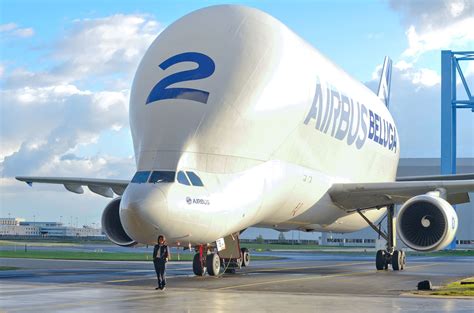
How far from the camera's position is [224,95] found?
20.2 m

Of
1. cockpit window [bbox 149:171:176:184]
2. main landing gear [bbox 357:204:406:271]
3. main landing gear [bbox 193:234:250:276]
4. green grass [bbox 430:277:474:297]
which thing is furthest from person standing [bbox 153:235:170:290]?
main landing gear [bbox 357:204:406:271]

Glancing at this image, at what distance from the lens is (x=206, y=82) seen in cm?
2014

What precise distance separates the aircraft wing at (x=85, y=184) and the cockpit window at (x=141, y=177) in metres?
8.24

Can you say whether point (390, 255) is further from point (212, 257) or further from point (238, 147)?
point (238, 147)

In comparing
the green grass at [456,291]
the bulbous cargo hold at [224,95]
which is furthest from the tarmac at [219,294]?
the bulbous cargo hold at [224,95]

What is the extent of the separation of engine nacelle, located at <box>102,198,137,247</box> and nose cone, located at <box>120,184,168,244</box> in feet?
20.6

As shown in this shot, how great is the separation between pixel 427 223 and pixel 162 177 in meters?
9.14

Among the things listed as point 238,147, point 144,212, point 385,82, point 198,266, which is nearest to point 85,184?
point 198,266

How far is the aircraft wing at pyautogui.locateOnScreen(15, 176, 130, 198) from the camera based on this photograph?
27531mm

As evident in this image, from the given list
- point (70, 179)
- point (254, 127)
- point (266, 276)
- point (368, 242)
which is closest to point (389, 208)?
point (266, 276)

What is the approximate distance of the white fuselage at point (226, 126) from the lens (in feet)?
60.5

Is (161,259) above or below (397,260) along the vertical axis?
above

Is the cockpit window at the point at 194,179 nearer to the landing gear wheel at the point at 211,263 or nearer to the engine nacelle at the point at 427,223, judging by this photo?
the landing gear wheel at the point at 211,263

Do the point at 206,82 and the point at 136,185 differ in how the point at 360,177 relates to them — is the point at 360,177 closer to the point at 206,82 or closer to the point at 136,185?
the point at 206,82
